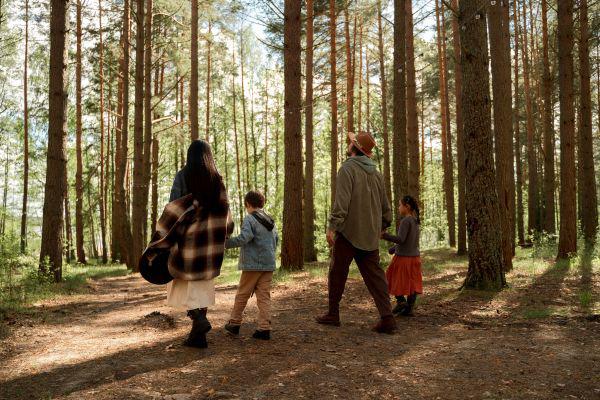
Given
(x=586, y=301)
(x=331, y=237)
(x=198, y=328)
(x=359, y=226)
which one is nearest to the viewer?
(x=198, y=328)

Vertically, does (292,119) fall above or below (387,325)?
above

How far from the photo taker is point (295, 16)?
36.7 feet

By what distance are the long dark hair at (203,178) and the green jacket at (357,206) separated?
1.41m

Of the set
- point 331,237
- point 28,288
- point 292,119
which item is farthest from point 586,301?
point 28,288

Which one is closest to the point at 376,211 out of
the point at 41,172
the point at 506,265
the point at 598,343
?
the point at 598,343

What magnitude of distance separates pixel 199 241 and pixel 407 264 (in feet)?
10.5

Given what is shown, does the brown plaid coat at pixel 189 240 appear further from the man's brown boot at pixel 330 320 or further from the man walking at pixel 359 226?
the man's brown boot at pixel 330 320

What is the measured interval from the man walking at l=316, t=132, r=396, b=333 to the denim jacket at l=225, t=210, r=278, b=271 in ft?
2.41

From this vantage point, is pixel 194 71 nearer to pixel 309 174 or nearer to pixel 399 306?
pixel 309 174

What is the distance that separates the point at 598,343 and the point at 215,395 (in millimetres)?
4074

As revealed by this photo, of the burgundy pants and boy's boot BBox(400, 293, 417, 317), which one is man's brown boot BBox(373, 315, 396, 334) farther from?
boy's boot BBox(400, 293, 417, 317)

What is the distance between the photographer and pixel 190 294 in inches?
182

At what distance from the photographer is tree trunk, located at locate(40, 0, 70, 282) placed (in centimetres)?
1009

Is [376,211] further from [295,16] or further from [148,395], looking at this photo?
[295,16]
